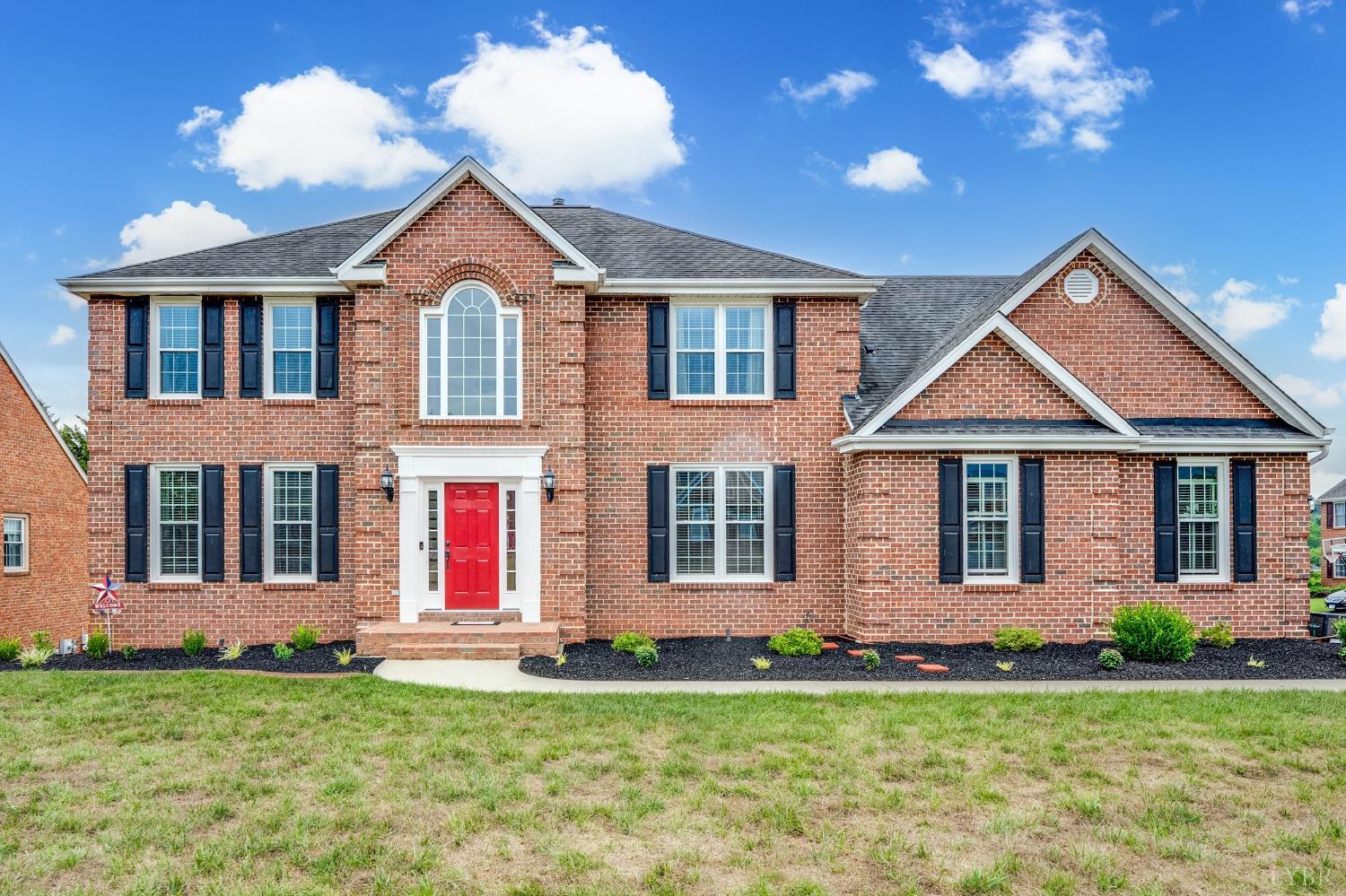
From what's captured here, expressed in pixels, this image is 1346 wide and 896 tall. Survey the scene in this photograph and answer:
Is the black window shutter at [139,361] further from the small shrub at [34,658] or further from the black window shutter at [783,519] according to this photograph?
the black window shutter at [783,519]

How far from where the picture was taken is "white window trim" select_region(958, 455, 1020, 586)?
14148mm

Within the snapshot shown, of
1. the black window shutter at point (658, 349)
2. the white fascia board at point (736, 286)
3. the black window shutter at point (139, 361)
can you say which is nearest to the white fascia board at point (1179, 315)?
the white fascia board at point (736, 286)

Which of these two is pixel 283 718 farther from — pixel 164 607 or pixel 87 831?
pixel 164 607

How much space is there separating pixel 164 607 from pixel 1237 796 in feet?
50.7

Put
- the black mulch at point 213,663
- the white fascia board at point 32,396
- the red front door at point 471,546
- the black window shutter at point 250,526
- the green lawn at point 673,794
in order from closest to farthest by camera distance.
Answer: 1. the green lawn at point 673,794
2. the black mulch at point 213,663
3. the red front door at point 471,546
4. the black window shutter at point 250,526
5. the white fascia board at point 32,396

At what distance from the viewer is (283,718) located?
955cm

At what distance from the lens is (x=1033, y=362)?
46.9 ft

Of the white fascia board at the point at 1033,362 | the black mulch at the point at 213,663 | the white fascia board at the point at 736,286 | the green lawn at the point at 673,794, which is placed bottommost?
the black mulch at the point at 213,663

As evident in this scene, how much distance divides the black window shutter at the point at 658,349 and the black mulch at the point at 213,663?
6225 mm

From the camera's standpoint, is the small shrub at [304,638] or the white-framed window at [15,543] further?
the white-framed window at [15,543]

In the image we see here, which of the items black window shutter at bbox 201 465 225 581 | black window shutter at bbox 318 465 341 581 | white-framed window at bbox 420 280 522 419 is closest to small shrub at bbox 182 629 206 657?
black window shutter at bbox 201 465 225 581

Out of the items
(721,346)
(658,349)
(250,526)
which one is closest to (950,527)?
(721,346)

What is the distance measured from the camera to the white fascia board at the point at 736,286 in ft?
48.5

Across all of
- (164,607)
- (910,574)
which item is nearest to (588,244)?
(910,574)
